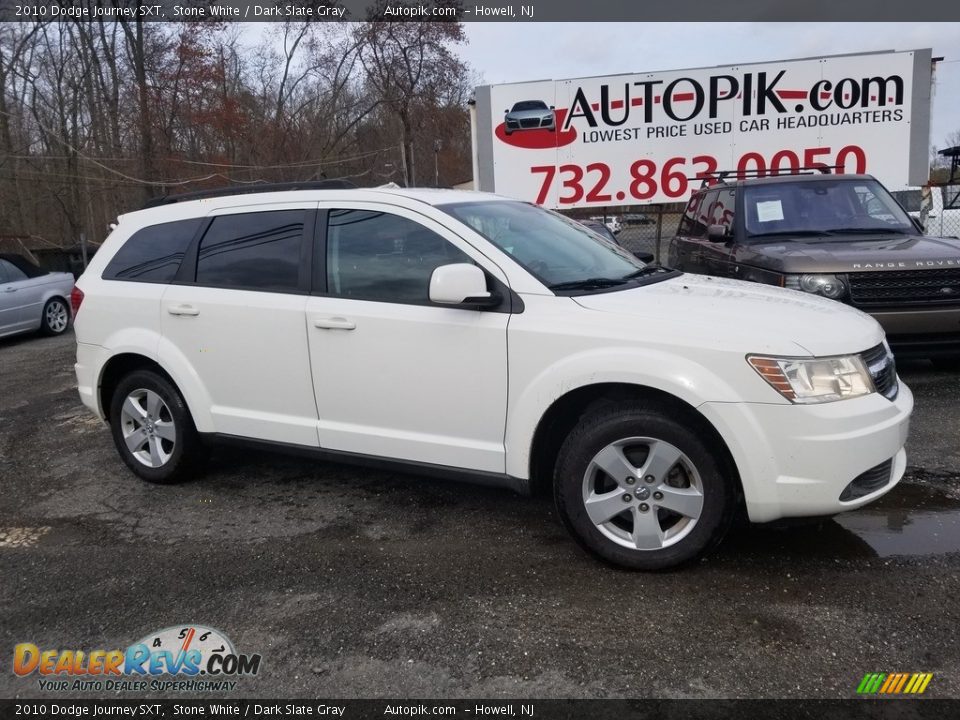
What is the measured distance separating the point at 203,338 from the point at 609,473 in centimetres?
257

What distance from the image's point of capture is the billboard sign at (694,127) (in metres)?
11.5

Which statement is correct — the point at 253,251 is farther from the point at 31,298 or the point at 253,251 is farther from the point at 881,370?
the point at 31,298

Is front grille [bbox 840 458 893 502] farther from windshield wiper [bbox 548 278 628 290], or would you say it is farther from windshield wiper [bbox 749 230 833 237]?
windshield wiper [bbox 749 230 833 237]

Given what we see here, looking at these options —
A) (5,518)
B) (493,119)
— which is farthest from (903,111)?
(5,518)

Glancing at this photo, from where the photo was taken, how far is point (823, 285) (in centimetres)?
592

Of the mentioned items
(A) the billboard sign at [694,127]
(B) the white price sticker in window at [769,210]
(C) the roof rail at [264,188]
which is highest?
(A) the billboard sign at [694,127]

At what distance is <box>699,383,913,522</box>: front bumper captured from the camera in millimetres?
3053

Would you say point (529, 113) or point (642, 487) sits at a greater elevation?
point (529, 113)

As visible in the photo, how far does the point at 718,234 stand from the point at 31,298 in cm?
1034

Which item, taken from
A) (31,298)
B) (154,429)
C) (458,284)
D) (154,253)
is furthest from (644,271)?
(31,298)

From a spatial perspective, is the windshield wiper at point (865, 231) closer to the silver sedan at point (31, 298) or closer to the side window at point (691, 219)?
the side window at point (691, 219)

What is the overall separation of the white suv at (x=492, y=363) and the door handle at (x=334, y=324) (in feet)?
0.04

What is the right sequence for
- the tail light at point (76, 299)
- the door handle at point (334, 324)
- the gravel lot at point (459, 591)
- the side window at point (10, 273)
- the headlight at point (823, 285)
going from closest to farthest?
the gravel lot at point (459, 591) < the door handle at point (334, 324) < the tail light at point (76, 299) < the headlight at point (823, 285) < the side window at point (10, 273)

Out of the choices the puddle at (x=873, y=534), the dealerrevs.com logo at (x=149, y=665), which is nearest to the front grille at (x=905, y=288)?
the puddle at (x=873, y=534)
